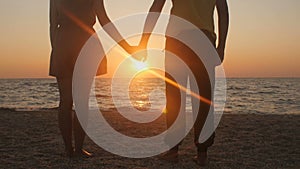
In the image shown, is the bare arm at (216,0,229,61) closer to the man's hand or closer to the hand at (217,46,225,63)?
the hand at (217,46,225,63)

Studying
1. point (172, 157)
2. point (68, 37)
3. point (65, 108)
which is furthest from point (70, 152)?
point (68, 37)

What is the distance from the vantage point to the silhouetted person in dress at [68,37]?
3.46 m

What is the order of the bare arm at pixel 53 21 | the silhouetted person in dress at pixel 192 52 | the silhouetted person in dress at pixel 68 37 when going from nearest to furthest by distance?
the silhouetted person in dress at pixel 192 52 < the silhouetted person in dress at pixel 68 37 < the bare arm at pixel 53 21

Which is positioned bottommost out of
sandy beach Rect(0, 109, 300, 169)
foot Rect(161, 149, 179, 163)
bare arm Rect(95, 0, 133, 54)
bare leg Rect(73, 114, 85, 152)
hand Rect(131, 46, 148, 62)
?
sandy beach Rect(0, 109, 300, 169)

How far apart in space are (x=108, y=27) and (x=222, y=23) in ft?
3.60

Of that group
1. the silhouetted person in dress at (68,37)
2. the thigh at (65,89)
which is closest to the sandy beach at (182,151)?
the silhouetted person in dress at (68,37)

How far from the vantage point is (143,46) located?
3633 mm

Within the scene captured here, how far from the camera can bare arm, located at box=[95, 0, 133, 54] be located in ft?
11.6

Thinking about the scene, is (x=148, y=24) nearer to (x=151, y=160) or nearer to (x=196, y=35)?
(x=196, y=35)

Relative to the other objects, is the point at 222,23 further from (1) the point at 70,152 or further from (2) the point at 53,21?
(1) the point at 70,152

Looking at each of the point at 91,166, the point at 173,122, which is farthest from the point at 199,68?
the point at 91,166

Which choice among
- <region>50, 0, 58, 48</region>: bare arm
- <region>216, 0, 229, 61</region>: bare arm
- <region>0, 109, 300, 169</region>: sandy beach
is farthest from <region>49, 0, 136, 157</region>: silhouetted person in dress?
<region>216, 0, 229, 61</region>: bare arm

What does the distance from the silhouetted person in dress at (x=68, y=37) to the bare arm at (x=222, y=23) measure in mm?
1034

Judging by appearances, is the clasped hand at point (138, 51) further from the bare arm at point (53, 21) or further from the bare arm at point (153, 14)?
the bare arm at point (53, 21)
